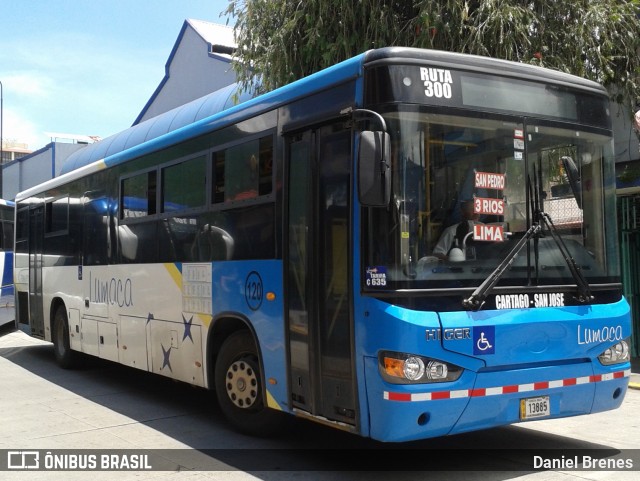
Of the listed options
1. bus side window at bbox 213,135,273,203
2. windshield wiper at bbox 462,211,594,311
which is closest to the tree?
bus side window at bbox 213,135,273,203

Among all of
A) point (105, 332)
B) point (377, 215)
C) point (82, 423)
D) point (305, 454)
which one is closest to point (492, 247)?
point (377, 215)

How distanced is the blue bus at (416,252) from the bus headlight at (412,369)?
Answer: 12mm

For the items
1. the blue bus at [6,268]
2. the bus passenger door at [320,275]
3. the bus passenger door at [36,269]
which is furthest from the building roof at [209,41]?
the bus passenger door at [320,275]

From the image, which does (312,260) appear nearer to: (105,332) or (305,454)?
(305,454)

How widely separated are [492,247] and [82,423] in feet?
16.8

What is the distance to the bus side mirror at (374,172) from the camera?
5203 millimetres

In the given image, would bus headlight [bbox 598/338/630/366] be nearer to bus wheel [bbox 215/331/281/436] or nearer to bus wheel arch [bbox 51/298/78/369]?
bus wheel [bbox 215/331/281/436]

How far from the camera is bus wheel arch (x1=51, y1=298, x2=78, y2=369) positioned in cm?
1223

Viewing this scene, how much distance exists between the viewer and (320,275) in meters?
5.96

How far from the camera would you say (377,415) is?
526 centimetres

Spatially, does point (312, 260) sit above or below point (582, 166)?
below

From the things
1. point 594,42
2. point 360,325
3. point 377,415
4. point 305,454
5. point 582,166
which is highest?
point 594,42

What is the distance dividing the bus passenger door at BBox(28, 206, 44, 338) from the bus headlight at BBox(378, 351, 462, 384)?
973 centimetres

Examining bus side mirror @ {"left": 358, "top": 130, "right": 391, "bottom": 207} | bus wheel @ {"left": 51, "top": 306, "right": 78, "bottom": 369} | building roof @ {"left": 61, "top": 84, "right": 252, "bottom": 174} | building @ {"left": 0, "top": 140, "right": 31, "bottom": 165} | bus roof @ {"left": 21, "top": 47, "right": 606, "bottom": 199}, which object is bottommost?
bus wheel @ {"left": 51, "top": 306, "right": 78, "bottom": 369}
